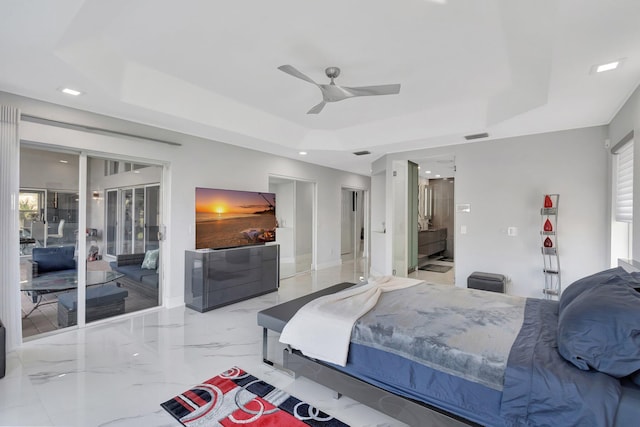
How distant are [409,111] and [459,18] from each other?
2098mm

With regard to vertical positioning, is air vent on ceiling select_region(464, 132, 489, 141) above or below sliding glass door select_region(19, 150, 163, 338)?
above

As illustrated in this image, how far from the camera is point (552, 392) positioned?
1.41 metres

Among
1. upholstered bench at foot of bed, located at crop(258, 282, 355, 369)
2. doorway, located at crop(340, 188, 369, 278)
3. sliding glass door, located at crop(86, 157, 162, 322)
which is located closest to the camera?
upholstered bench at foot of bed, located at crop(258, 282, 355, 369)

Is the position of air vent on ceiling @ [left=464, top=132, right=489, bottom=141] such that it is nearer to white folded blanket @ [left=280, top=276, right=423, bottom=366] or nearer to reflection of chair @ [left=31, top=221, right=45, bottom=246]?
white folded blanket @ [left=280, top=276, right=423, bottom=366]

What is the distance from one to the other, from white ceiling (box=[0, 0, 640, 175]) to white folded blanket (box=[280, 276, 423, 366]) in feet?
7.13

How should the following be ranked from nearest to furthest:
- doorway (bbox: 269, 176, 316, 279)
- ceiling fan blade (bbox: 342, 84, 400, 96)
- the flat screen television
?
ceiling fan blade (bbox: 342, 84, 400, 96) < the flat screen television < doorway (bbox: 269, 176, 316, 279)

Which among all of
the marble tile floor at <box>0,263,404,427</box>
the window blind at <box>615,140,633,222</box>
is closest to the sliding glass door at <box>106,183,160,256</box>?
the marble tile floor at <box>0,263,404,427</box>

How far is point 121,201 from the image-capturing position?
400 cm

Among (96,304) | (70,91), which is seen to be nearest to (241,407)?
(96,304)

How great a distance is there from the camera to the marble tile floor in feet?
6.79

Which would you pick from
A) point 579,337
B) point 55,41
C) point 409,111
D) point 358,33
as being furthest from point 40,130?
point 579,337

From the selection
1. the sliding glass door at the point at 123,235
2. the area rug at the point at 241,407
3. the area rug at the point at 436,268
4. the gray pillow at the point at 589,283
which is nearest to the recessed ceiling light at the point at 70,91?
the sliding glass door at the point at 123,235

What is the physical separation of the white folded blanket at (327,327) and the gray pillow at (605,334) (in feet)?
3.90

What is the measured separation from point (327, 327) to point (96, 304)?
3183 millimetres
